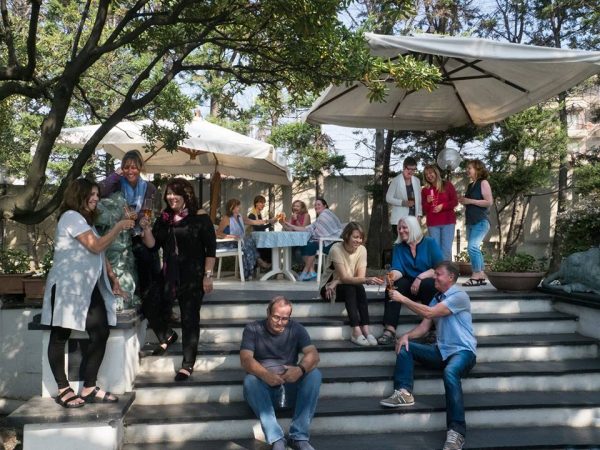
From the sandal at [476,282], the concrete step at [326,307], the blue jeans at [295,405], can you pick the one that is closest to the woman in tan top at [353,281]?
the concrete step at [326,307]

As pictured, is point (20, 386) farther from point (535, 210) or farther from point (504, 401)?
point (535, 210)

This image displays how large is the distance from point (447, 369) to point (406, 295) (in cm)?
111

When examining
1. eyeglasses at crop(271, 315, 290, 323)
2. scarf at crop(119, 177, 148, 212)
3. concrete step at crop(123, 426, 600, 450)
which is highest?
scarf at crop(119, 177, 148, 212)

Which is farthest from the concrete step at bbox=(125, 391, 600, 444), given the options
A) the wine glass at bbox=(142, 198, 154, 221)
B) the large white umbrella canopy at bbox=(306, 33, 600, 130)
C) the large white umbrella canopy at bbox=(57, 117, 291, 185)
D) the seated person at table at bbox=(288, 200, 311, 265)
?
the seated person at table at bbox=(288, 200, 311, 265)

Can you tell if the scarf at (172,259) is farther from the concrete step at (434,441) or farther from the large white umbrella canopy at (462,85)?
the large white umbrella canopy at (462,85)

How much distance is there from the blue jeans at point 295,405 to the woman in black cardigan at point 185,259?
0.83 meters

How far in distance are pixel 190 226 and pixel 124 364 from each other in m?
1.19

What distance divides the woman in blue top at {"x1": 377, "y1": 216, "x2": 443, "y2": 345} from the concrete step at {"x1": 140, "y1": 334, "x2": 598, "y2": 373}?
9.2 inches

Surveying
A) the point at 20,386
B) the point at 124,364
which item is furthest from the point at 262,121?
the point at 124,364

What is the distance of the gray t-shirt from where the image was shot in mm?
4469

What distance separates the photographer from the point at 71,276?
412cm

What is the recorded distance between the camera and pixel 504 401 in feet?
15.7

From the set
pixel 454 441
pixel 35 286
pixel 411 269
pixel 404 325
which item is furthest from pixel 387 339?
pixel 35 286

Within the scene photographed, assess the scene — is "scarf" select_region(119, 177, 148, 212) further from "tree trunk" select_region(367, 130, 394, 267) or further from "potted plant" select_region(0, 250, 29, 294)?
"tree trunk" select_region(367, 130, 394, 267)
